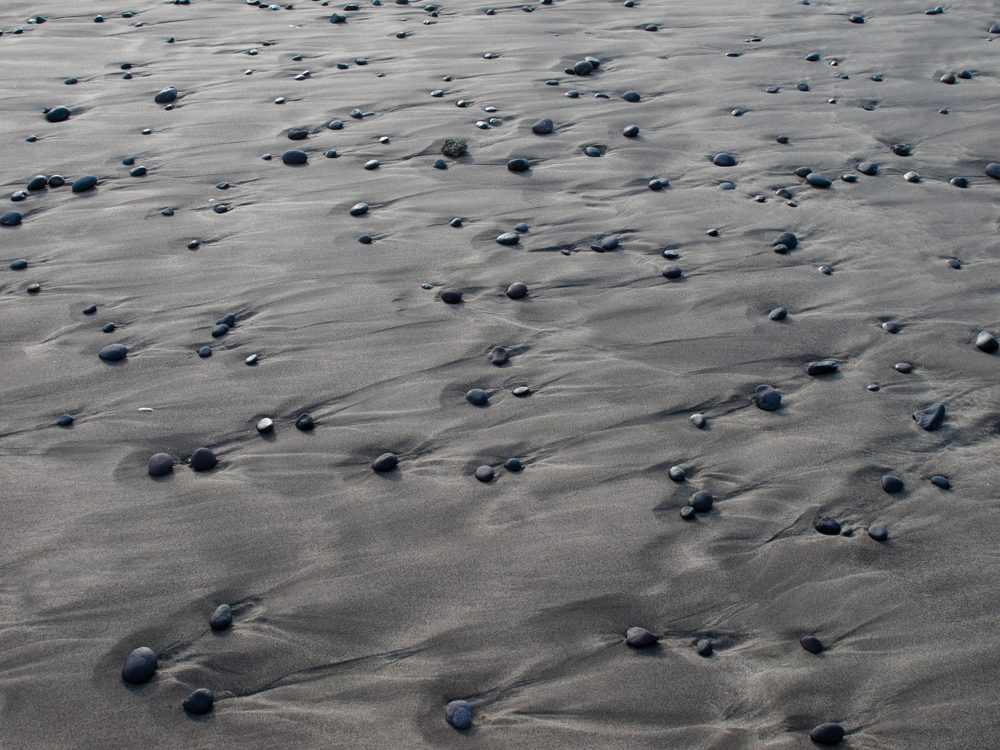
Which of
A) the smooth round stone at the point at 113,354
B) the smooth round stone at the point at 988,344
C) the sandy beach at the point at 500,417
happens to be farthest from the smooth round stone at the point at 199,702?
the smooth round stone at the point at 988,344

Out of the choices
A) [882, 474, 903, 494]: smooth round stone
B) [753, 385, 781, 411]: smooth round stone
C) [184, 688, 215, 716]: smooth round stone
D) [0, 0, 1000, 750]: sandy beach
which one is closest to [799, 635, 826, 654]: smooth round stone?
[0, 0, 1000, 750]: sandy beach

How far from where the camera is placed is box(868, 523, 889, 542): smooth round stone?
249 centimetres

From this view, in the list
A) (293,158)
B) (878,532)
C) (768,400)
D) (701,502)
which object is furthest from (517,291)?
(293,158)

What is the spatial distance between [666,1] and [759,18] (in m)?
0.85

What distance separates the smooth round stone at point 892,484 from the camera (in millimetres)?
2660

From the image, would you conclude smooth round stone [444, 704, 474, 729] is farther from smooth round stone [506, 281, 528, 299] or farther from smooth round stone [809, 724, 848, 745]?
smooth round stone [506, 281, 528, 299]

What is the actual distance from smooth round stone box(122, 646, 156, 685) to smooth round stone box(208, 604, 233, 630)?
0.50 ft

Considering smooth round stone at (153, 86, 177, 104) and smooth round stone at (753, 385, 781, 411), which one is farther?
smooth round stone at (153, 86, 177, 104)

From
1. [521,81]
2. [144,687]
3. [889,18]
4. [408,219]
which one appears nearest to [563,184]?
[408,219]

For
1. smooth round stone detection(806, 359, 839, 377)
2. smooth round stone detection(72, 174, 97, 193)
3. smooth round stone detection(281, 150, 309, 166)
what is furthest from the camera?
smooth round stone detection(281, 150, 309, 166)

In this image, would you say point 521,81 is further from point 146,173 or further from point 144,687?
point 144,687

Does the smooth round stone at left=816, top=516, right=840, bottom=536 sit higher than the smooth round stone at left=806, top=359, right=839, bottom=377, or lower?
lower

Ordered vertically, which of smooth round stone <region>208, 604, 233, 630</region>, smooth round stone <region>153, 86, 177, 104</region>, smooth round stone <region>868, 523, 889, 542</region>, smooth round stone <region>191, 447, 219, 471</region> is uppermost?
smooth round stone <region>153, 86, 177, 104</region>

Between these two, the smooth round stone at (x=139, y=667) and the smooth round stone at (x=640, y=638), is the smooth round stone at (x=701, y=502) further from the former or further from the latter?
the smooth round stone at (x=139, y=667)
